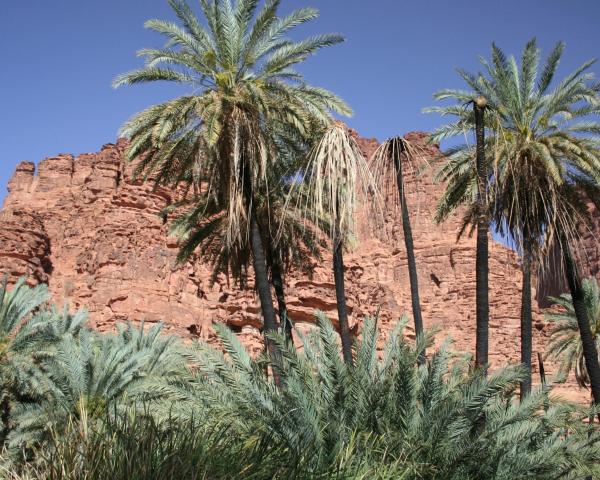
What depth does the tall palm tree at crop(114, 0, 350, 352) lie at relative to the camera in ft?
46.1

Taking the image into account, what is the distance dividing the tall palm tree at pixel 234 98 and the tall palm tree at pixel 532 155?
3.99 meters

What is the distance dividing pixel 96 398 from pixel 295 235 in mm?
7982

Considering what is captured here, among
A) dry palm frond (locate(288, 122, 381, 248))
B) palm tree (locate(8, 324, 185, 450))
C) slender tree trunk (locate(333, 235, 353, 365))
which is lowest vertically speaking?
palm tree (locate(8, 324, 185, 450))

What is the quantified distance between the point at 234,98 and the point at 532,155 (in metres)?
7.22

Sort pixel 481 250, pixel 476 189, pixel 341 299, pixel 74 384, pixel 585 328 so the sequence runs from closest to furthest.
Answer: pixel 481 250 < pixel 341 299 < pixel 74 384 < pixel 476 189 < pixel 585 328

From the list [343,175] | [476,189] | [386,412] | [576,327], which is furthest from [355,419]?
[576,327]

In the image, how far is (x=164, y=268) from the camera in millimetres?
38125

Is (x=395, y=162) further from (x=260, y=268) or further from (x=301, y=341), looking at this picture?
(x=301, y=341)

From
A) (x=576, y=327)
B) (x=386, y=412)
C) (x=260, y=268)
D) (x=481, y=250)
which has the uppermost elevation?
(x=481, y=250)

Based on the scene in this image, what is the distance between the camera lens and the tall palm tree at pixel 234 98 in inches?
553

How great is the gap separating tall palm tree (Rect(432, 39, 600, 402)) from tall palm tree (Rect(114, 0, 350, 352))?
399cm

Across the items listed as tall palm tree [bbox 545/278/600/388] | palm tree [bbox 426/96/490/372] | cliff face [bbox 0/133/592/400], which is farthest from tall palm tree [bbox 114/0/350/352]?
tall palm tree [bbox 545/278/600/388]

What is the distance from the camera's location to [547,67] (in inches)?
643

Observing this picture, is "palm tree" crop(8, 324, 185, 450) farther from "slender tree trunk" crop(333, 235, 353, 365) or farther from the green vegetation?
"slender tree trunk" crop(333, 235, 353, 365)
